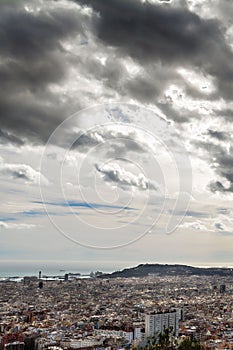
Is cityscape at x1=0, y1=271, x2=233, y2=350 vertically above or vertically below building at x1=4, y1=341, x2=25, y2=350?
above

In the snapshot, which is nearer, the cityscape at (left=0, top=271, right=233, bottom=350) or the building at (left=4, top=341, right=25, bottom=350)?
the building at (left=4, top=341, right=25, bottom=350)

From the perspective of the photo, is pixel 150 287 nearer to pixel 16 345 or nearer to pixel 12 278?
pixel 12 278

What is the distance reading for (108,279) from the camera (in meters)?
17.1

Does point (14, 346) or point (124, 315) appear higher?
point (124, 315)

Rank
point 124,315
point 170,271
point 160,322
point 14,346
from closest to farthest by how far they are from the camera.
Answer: point 14,346
point 160,322
point 124,315
point 170,271

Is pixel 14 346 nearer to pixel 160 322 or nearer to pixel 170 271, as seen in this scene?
pixel 160 322

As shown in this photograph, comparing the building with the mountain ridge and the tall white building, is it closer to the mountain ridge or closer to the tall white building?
the tall white building

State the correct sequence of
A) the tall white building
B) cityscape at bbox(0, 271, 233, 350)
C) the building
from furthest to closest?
the tall white building
cityscape at bbox(0, 271, 233, 350)
the building

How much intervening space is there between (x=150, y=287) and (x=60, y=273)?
6.41 metres

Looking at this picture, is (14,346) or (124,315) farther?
(124,315)

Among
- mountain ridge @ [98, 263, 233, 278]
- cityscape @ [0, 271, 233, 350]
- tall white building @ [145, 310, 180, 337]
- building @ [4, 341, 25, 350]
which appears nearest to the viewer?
building @ [4, 341, 25, 350]

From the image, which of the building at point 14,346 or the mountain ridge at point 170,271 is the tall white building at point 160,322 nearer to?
the building at point 14,346

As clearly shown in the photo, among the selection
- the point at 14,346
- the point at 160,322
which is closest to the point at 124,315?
the point at 160,322

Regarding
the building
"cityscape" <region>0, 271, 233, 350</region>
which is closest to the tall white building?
"cityscape" <region>0, 271, 233, 350</region>
